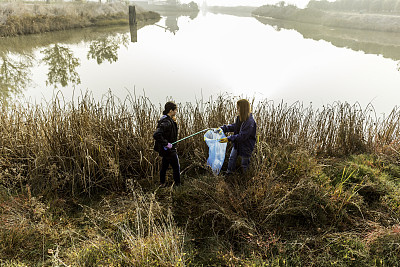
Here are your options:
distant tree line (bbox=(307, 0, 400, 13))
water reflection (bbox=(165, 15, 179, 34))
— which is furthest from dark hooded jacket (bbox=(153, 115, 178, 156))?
distant tree line (bbox=(307, 0, 400, 13))

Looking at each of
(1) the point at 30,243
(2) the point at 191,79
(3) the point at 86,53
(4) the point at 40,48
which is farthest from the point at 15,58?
(1) the point at 30,243

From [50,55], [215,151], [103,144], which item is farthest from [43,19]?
[215,151]

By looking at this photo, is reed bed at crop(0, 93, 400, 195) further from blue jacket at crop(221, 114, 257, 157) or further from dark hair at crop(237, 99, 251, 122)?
dark hair at crop(237, 99, 251, 122)

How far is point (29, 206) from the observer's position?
9.56 ft

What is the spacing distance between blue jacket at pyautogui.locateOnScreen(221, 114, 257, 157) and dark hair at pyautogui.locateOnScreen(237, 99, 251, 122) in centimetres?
6

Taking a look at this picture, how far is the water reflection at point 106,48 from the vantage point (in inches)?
446

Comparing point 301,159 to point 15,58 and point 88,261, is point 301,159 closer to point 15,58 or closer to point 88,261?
point 88,261

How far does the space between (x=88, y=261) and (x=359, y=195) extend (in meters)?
3.15

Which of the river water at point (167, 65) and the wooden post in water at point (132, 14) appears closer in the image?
the river water at point (167, 65)

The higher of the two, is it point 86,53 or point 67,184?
point 86,53

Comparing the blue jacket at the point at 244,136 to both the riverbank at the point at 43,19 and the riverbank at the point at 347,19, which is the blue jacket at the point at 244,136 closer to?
the riverbank at the point at 43,19

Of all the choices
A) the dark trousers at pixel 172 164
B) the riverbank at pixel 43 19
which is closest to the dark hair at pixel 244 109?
the dark trousers at pixel 172 164

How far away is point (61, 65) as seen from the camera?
985 cm

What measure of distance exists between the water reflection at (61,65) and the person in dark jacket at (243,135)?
669 cm
